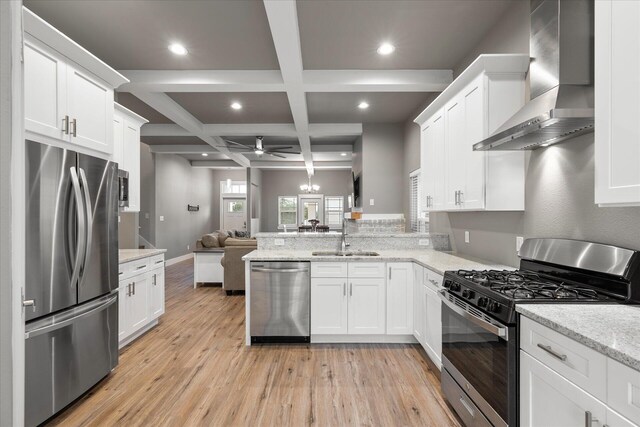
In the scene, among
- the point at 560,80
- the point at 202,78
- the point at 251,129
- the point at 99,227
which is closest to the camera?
the point at 560,80

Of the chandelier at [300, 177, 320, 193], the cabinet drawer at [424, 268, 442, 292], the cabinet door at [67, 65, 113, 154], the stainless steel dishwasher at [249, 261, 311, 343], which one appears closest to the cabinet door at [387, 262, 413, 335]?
the cabinet drawer at [424, 268, 442, 292]

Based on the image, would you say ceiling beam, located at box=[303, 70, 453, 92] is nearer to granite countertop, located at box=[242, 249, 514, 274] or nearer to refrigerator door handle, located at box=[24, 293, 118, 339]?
granite countertop, located at box=[242, 249, 514, 274]

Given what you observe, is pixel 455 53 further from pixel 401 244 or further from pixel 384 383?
pixel 384 383

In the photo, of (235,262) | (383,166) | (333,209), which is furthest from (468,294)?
(333,209)

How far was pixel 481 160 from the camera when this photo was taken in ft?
7.95

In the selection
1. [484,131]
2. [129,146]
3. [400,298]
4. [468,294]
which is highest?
[129,146]

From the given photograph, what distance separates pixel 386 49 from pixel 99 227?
10.2 feet

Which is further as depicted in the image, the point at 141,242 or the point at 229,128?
the point at 141,242

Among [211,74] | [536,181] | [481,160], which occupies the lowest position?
[536,181]

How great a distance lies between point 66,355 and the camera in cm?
207

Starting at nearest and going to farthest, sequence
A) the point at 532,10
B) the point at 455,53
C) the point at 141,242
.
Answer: the point at 532,10, the point at 455,53, the point at 141,242

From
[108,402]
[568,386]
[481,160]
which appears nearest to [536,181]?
[481,160]

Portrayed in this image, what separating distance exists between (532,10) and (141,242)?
7450 millimetres

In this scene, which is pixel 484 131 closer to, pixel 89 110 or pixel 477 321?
pixel 477 321
